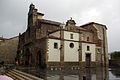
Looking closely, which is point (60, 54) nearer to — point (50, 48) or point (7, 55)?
point (50, 48)

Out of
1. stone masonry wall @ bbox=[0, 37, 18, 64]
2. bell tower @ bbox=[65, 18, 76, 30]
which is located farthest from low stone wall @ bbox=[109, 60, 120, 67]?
stone masonry wall @ bbox=[0, 37, 18, 64]

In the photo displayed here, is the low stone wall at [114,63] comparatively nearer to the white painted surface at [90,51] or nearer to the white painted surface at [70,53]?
the white painted surface at [90,51]

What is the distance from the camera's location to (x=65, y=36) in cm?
2467

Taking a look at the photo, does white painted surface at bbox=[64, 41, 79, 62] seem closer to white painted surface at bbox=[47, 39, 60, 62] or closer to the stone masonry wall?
white painted surface at bbox=[47, 39, 60, 62]

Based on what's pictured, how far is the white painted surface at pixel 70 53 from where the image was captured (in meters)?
24.1

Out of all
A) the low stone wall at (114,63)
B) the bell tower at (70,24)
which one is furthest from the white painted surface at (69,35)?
the low stone wall at (114,63)

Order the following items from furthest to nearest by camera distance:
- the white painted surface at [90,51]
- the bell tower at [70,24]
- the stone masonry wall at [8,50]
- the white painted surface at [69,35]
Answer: the stone masonry wall at [8,50]
the white painted surface at [90,51]
the bell tower at [70,24]
the white painted surface at [69,35]

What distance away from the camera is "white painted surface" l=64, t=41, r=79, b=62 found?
24106mm

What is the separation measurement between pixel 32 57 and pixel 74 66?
10506 mm

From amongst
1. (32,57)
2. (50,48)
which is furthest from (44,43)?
(32,57)

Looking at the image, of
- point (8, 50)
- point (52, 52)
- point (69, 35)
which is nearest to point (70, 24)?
point (69, 35)

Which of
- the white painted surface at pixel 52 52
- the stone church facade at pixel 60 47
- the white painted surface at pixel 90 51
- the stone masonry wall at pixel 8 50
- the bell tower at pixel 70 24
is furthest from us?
the stone masonry wall at pixel 8 50

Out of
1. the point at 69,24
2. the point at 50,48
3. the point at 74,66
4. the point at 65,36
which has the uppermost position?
the point at 69,24

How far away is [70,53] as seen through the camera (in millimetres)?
24656
